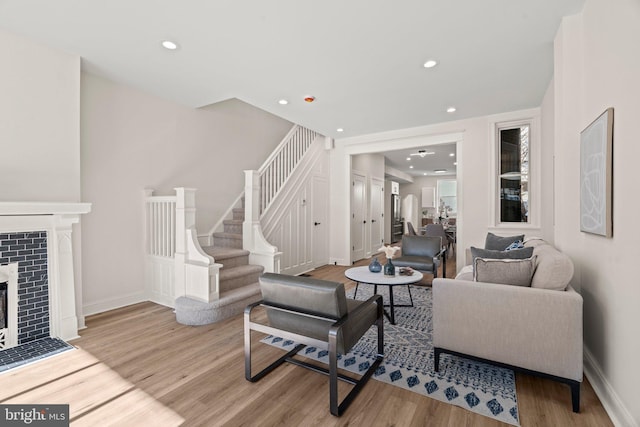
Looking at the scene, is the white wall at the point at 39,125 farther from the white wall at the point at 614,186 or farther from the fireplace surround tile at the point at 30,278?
the white wall at the point at 614,186

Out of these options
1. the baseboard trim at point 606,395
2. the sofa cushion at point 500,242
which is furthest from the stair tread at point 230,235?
the baseboard trim at point 606,395

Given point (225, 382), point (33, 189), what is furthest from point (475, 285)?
point (33, 189)

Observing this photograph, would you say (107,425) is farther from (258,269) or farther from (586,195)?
(586,195)

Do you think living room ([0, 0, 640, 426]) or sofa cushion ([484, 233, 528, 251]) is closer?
living room ([0, 0, 640, 426])

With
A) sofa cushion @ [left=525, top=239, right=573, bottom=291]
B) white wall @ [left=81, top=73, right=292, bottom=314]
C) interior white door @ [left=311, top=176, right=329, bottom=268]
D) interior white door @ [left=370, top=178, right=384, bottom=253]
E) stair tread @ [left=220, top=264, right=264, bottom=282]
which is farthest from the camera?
interior white door @ [left=370, top=178, right=384, bottom=253]

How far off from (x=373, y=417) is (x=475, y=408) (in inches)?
24.8

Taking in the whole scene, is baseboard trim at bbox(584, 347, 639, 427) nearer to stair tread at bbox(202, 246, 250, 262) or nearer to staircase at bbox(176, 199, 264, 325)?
staircase at bbox(176, 199, 264, 325)

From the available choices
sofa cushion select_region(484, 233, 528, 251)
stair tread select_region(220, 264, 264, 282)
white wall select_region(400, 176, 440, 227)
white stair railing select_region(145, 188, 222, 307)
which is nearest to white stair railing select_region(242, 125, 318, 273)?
stair tread select_region(220, 264, 264, 282)

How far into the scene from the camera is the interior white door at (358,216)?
257 inches

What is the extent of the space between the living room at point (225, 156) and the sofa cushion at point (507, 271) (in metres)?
0.42

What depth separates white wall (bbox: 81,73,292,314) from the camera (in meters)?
3.30

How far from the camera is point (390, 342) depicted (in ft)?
8.87

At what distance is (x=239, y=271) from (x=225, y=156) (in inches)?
81.8

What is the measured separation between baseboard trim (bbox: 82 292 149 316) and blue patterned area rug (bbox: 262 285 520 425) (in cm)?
203
